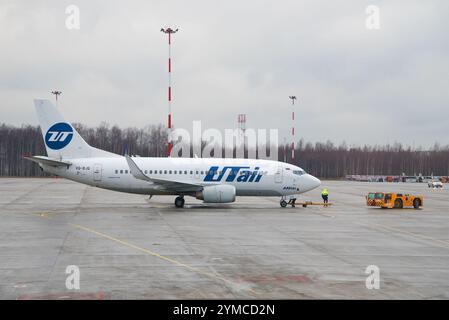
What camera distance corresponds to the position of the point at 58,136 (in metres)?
37.7

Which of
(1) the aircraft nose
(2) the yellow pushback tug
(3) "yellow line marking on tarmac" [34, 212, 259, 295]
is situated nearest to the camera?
(3) "yellow line marking on tarmac" [34, 212, 259, 295]

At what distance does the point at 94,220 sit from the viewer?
28.8m

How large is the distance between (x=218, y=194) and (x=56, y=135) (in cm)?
1183

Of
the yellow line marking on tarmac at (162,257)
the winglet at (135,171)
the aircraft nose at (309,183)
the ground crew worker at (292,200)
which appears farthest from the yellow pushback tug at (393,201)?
the yellow line marking on tarmac at (162,257)

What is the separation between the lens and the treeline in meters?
128

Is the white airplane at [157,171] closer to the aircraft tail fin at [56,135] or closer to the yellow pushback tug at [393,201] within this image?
the aircraft tail fin at [56,135]

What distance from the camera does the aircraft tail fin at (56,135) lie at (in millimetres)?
37438

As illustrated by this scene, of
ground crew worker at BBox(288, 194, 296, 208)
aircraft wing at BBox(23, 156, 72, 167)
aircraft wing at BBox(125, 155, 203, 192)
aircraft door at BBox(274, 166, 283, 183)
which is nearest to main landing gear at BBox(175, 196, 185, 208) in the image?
aircraft wing at BBox(125, 155, 203, 192)

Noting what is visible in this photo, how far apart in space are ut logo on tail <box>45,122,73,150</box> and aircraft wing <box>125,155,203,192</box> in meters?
5.30

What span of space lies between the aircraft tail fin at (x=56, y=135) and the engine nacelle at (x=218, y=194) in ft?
29.2

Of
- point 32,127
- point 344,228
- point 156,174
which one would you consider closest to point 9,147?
point 32,127

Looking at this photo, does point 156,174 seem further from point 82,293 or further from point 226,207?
point 82,293

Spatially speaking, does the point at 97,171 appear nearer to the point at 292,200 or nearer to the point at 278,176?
the point at 278,176

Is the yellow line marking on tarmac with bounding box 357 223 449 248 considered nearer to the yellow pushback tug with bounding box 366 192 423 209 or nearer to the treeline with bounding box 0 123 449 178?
the yellow pushback tug with bounding box 366 192 423 209
